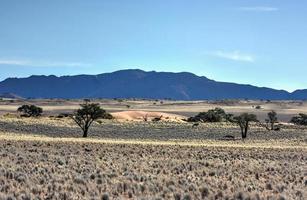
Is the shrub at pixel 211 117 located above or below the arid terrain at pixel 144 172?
above

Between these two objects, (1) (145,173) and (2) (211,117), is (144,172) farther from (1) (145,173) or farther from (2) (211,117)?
(2) (211,117)

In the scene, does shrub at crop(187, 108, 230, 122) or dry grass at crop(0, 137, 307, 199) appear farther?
shrub at crop(187, 108, 230, 122)

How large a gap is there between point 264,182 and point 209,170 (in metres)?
4.25

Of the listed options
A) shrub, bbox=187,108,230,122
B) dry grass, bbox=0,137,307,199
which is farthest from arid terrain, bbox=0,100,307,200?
shrub, bbox=187,108,230,122

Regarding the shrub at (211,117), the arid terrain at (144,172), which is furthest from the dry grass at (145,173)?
the shrub at (211,117)

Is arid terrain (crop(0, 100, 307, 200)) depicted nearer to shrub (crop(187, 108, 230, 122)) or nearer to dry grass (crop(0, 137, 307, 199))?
dry grass (crop(0, 137, 307, 199))

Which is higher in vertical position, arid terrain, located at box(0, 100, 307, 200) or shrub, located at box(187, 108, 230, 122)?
shrub, located at box(187, 108, 230, 122)

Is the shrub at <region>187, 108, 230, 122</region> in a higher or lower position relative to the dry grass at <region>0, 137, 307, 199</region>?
higher

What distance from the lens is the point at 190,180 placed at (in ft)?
76.7

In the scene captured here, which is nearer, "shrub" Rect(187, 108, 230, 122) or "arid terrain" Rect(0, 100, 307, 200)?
"arid terrain" Rect(0, 100, 307, 200)

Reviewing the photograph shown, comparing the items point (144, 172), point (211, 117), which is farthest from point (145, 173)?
point (211, 117)

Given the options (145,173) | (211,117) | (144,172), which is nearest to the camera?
(145,173)

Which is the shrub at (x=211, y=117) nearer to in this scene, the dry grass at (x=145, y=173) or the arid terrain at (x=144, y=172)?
the arid terrain at (x=144, y=172)

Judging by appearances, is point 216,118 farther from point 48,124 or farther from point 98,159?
point 98,159
